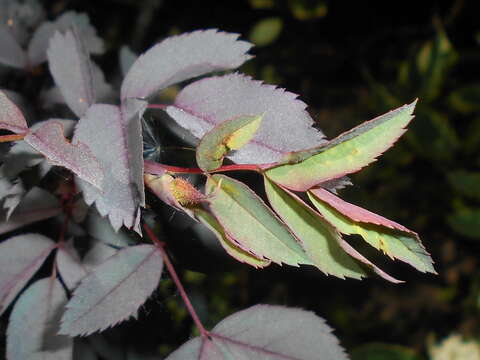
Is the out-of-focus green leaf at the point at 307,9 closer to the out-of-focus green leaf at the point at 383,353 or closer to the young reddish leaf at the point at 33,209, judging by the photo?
the out-of-focus green leaf at the point at 383,353

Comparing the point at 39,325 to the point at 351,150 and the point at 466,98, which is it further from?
the point at 466,98

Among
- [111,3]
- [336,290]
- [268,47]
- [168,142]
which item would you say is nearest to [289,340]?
[168,142]

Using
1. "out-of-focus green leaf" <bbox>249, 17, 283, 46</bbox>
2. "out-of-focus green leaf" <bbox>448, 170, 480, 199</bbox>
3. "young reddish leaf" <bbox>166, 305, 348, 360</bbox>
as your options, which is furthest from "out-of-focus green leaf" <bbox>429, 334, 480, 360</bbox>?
"out-of-focus green leaf" <bbox>249, 17, 283, 46</bbox>

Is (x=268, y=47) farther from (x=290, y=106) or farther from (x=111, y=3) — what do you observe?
(x=290, y=106)

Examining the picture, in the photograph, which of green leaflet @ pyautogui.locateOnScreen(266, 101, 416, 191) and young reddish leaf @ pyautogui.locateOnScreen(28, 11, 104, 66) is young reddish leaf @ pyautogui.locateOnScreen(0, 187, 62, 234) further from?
green leaflet @ pyautogui.locateOnScreen(266, 101, 416, 191)

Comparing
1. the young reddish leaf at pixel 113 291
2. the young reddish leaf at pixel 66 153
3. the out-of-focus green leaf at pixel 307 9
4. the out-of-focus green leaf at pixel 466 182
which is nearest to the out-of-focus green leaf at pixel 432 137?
the out-of-focus green leaf at pixel 466 182

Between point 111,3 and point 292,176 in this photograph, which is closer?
point 292,176
